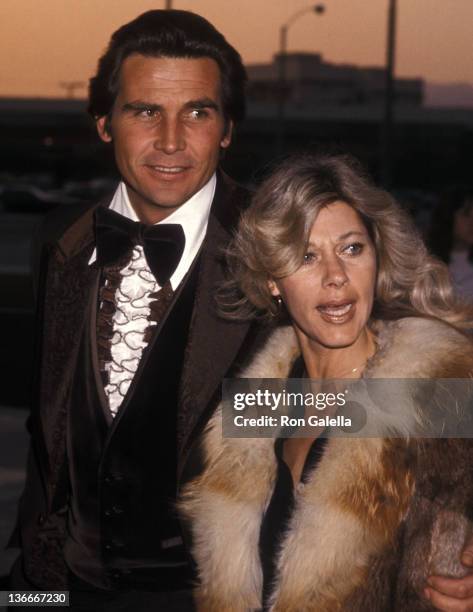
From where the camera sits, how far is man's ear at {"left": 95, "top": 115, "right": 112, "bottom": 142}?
11.0 ft

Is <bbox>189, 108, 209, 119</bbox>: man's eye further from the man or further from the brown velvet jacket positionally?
the brown velvet jacket

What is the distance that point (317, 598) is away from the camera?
2.67 meters

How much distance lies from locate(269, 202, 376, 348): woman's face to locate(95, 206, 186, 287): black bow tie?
44 cm

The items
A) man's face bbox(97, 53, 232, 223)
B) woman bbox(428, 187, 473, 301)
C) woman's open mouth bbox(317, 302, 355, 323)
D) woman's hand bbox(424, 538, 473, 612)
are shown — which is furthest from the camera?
woman bbox(428, 187, 473, 301)

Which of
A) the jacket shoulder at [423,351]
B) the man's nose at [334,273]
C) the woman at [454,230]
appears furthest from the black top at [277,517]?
the woman at [454,230]

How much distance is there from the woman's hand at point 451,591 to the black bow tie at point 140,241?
1.11 metres

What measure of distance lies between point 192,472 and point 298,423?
0.30 meters

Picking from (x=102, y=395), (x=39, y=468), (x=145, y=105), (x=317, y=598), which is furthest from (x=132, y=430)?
(x=145, y=105)

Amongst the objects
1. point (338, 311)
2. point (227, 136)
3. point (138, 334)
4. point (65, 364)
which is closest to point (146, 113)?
point (227, 136)

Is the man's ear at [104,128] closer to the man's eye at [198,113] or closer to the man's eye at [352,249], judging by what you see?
the man's eye at [198,113]

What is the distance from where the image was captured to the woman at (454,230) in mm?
8711

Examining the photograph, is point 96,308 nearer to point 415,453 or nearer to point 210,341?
point 210,341

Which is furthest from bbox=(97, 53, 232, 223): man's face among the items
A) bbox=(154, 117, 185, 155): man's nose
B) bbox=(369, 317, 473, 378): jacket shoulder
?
bbox=(369, 317, 473, 378): jacket shoulder

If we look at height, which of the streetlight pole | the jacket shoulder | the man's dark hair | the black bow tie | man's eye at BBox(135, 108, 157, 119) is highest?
the man's dark hair
